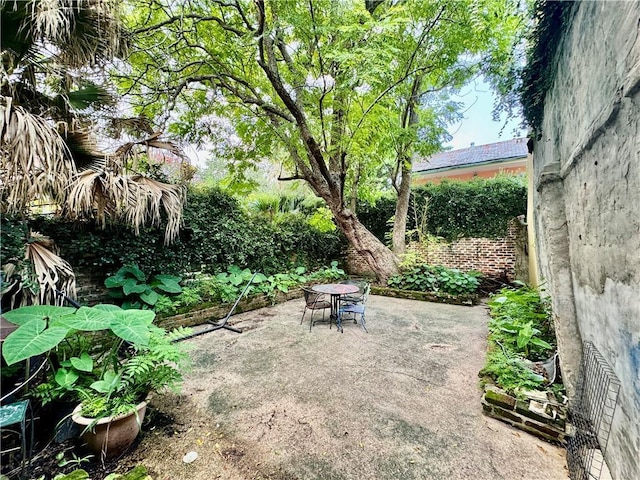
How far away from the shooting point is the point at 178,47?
4.92m

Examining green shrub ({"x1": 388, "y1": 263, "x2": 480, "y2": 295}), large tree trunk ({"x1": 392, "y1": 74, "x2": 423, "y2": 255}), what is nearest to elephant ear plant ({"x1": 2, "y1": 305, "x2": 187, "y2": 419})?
green shrub ({"x1": 388, "y1": 263, "x2": 480, "y2": 295})

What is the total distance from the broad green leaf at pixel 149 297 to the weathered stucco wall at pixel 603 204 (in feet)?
16.0

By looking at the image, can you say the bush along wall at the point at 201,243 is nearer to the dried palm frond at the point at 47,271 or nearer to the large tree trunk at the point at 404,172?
the dried palm frond at the point at 47,271

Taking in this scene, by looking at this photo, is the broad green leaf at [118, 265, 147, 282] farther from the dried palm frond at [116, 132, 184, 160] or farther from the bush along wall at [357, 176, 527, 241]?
the bush along wall at [357, 176, 527, 241]

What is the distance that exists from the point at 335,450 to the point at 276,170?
29.5 ft

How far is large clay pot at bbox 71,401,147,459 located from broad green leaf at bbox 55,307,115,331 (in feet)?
1.91

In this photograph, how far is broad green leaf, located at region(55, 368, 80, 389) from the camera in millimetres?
1778

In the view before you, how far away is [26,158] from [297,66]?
4806 millimetres

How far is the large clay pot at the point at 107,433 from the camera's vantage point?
66.2 inches

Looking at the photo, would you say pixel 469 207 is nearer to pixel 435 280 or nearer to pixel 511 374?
pixel 435 280

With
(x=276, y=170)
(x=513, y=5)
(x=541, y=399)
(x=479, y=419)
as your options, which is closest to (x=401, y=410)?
(x=479, y=419)

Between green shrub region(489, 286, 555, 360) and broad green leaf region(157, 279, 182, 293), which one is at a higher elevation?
broad green leaf region(157, 279, 182, 293)

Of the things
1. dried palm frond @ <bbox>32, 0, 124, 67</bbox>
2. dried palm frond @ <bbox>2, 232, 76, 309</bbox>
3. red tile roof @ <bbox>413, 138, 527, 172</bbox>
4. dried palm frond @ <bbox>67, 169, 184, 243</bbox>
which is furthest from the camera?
red tile roof @ <bbox>413, 138, 527, 172</bbox>

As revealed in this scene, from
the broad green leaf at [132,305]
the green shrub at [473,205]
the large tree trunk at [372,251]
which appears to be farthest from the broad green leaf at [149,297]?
the green shrub at [473,205]
